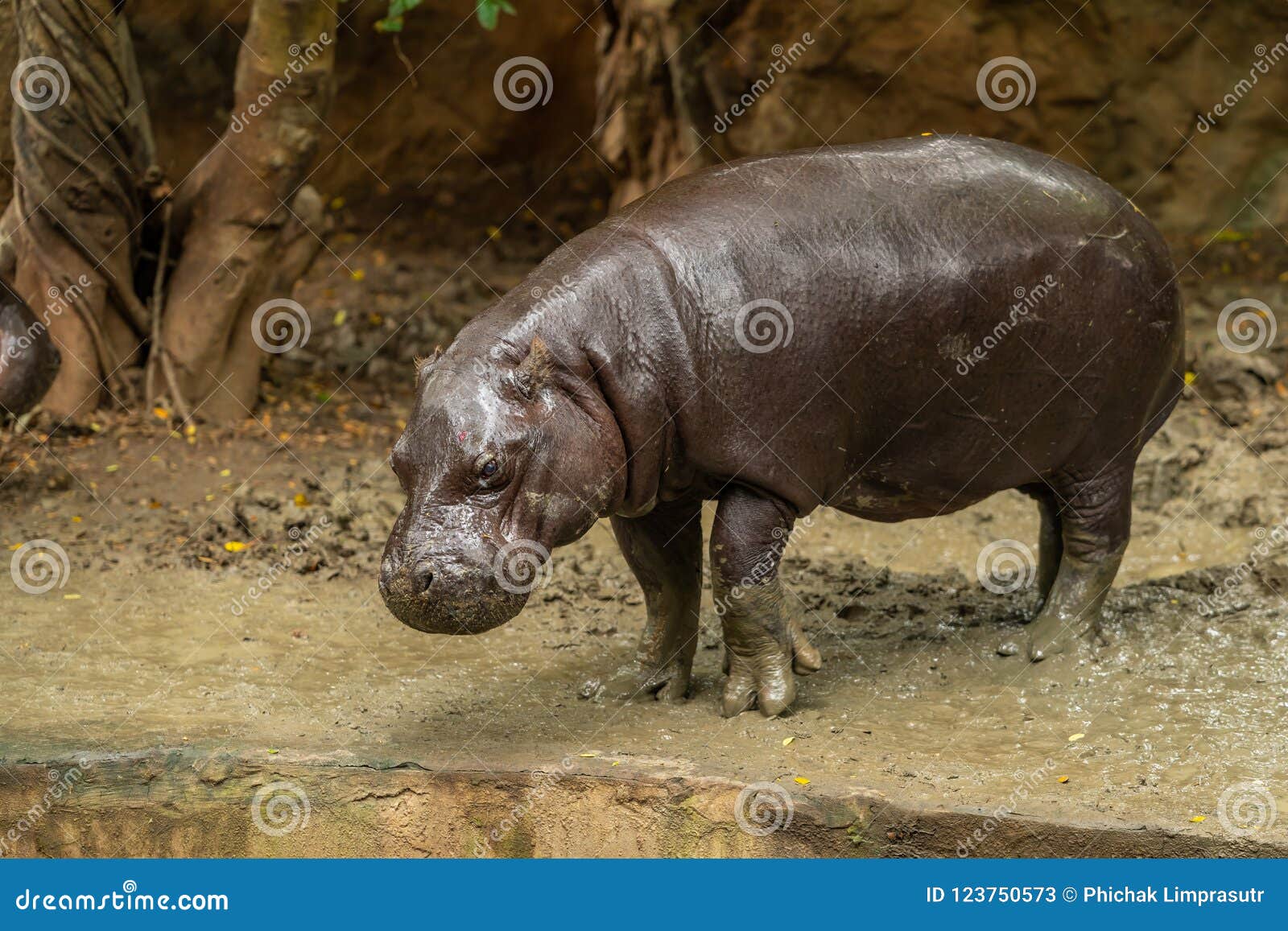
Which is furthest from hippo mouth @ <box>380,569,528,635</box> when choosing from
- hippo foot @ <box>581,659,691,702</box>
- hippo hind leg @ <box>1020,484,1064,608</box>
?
hippo hind leg @ <box>1020,484,1064,608</box>

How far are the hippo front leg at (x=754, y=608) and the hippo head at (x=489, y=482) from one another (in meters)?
0.60

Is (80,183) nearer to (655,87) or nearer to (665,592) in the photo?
(655,87)

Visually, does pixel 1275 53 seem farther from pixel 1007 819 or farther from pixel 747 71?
pixel 1007 819

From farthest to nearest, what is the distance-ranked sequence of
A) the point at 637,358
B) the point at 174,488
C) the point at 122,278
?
1. the point at 122,278
2. the point at 174,488
3. the point at 637,358

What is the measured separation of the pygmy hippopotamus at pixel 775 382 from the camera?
5.60 metres

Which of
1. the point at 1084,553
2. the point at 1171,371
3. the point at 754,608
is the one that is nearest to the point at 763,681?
the point at 754,608

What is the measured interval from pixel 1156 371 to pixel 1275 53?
17.5ft

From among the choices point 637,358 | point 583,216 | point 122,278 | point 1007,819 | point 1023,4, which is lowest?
point 1007,819

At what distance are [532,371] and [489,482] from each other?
441mm

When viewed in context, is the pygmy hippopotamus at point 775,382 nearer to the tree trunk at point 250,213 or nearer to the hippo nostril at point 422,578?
the hippo nostril at point 422,578

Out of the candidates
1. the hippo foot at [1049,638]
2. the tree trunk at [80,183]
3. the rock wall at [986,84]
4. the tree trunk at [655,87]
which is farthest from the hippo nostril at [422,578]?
the rock wall at [986,84]

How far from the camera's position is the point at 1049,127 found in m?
11.5

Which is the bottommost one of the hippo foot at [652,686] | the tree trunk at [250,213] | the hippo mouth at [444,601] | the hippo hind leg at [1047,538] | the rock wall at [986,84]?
Answer: the hippo foot at [652,686]

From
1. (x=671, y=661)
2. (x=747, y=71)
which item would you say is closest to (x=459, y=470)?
(x=671, y=661)
